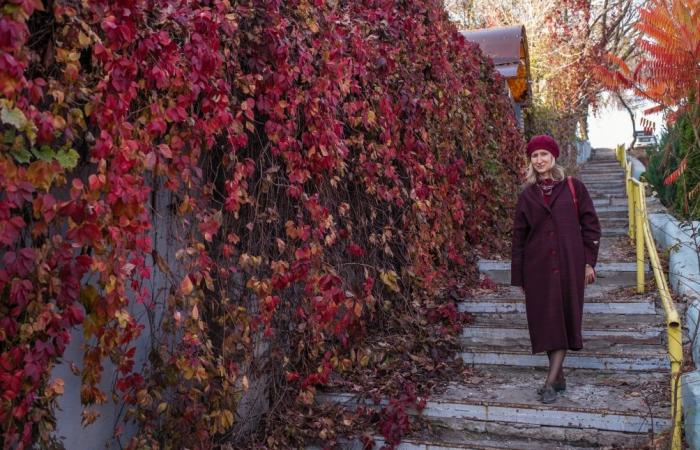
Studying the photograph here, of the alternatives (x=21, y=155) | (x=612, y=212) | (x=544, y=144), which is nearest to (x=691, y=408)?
(x=544, y=144)

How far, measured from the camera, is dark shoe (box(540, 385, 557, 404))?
449 centimetres

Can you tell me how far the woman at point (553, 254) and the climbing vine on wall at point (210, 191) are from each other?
42.8 inches

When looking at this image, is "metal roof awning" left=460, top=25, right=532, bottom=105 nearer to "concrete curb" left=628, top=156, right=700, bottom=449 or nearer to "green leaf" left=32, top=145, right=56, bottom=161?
"concrete curb" left=628, top=156, right=700, bottom=449

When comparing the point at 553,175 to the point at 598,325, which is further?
the point at 598,325

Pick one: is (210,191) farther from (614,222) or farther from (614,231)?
(614,222)

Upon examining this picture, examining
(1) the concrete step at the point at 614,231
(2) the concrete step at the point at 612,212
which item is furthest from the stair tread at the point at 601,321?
(2) the concrete step at the point at 612,212

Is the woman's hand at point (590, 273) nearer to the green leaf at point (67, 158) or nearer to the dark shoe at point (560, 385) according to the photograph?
the dark shoe at point (560, 385)

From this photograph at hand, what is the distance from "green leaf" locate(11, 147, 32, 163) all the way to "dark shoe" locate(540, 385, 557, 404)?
139 inches

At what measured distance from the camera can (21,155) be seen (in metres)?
2.27

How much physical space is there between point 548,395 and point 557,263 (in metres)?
0.88

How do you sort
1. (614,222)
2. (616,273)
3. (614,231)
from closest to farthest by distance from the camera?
(616,273)
(614,231)
(614,222)

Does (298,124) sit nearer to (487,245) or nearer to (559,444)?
(559,444)

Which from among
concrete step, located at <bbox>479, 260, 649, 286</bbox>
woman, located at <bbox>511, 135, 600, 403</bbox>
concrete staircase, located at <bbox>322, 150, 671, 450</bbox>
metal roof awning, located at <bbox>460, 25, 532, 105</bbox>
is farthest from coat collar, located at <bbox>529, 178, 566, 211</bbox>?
metal roof awning, located at <bbox>460, 25, 532, 105</bbox>

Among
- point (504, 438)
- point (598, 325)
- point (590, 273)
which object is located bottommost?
point (504, 438)
